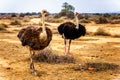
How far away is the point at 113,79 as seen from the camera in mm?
10797

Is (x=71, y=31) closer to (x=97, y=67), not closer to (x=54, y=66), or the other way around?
(x=54, y=66)

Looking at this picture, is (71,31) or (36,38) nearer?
(36,38)

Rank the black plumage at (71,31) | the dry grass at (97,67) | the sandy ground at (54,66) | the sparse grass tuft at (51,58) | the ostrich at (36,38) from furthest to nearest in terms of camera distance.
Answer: the black plumage at (71,31) → the sparse grass tuft at (51,58) → the dry grass at (97,67) → the ostrich at (36,38) → the sandy ground at (54,66)

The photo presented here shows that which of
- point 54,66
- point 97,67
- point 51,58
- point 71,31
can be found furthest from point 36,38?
point 71,31

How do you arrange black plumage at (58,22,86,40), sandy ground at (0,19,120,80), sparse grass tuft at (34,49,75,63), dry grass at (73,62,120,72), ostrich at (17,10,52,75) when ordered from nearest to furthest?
1. sandy ground at (0,19,120,80)
2. ostrich at (17,10,52,75)
3. dry grass at (73,62,120,72)
4. sparse grass tuft at (34,49,75,63)
5. black plumage at (58,22,86,40)

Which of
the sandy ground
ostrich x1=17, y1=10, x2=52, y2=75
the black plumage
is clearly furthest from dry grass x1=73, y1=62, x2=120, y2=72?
the black plumage

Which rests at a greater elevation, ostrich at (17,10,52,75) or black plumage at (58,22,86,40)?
ostrich at (17,10,52,75)

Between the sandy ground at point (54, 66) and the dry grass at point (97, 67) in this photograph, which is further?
the dry grass at point (97, 67)

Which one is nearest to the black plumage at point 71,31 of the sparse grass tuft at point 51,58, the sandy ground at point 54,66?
the sandy ground at point 54,66

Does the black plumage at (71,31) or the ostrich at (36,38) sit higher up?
the ostrich at (36,38)

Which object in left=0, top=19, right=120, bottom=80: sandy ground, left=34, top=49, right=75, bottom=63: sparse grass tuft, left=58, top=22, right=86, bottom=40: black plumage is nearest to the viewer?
left=0, top=19, right=120, bottom=80: sandy ground

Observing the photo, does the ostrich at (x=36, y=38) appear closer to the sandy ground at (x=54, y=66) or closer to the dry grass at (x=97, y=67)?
the sandy ground at (x=54, y=66)

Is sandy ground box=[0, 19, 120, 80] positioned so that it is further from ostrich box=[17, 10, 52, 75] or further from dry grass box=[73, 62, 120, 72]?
ostrich box=[17, 10, 52, 75]

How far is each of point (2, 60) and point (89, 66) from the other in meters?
3.28
